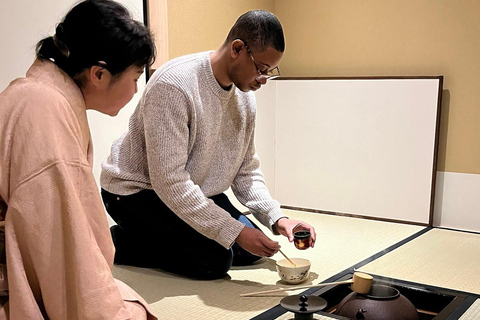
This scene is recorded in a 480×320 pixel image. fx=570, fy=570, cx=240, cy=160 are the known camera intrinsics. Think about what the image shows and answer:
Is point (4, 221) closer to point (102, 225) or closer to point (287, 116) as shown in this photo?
point (102, 225)

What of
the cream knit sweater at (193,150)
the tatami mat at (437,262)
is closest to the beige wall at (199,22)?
the cream knit sweater at (193,150)

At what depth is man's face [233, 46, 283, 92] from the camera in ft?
6.76

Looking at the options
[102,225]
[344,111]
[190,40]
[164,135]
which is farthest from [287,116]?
[102,225]

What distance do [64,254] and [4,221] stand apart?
14 centimetres

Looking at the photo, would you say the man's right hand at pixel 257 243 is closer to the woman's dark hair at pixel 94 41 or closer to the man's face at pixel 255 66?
the man's face at pixel 255 66

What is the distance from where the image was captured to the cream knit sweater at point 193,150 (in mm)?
2088

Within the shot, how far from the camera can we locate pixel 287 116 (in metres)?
3.78

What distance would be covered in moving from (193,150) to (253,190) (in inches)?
14.2

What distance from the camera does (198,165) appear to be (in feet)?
7.41

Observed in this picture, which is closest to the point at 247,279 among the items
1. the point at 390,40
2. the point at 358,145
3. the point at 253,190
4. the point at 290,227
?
the point at 290,227

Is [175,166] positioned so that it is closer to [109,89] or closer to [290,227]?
[290,227]

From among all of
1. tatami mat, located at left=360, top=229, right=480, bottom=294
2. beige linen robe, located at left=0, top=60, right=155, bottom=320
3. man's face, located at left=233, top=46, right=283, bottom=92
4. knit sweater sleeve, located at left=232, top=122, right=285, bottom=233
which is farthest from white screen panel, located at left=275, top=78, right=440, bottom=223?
beige linen robe, located at left=0, top=60, right=155, bottom=320

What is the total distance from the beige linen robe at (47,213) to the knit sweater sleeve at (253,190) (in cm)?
120

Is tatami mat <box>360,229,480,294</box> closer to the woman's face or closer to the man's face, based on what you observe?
the man's face
